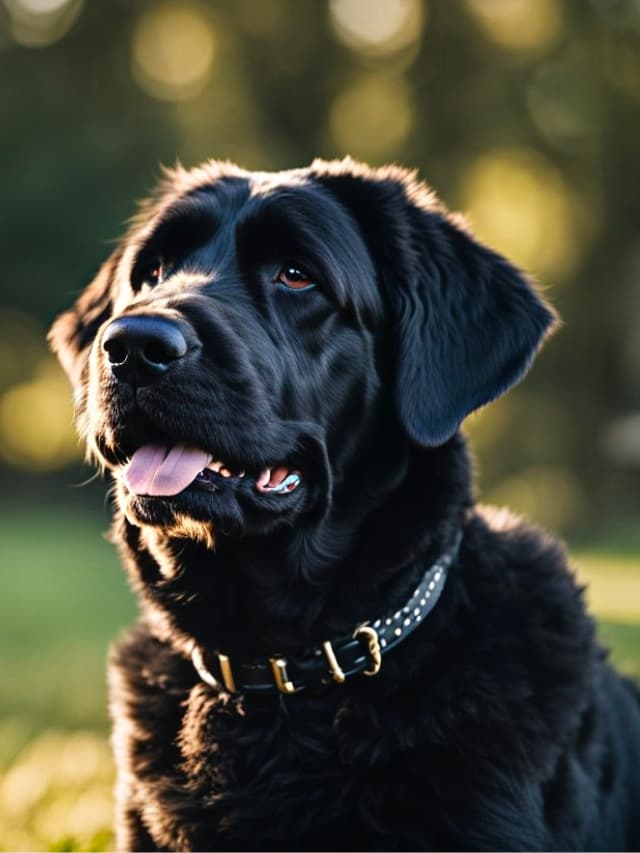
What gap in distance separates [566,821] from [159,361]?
1.60 metres

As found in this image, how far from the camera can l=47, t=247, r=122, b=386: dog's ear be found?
3764 mm

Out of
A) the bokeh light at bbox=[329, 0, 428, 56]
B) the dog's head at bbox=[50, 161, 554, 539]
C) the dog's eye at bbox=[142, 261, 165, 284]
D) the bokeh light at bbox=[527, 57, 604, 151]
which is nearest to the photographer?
the dog's head at bbox=[50, 161, 554, 539]

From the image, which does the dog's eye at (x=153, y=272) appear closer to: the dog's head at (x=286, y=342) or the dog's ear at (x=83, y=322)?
Result: the dog's head at (x=286, y=342)

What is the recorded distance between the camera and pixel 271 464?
3076 mm

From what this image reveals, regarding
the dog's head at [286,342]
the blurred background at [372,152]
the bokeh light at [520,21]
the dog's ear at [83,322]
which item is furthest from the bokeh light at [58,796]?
the bokeh light at [520,21]

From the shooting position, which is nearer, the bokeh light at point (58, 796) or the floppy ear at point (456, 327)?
the floppy ear at point (456, 327)

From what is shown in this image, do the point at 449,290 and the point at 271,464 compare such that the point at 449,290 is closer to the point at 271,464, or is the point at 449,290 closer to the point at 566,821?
the point at 271,464

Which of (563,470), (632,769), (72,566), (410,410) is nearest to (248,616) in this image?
(410,410)

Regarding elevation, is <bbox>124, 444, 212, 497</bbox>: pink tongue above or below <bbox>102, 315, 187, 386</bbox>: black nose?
below

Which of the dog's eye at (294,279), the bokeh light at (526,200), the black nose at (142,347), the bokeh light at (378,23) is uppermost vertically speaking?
the bokeh light at (378,23)

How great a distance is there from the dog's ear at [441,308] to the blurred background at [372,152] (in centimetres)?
895

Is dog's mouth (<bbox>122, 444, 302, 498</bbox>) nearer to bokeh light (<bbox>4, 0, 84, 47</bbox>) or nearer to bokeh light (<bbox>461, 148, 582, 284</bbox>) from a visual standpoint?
bokeh light (<bbox>461, 148, 582, 284</bbox>)

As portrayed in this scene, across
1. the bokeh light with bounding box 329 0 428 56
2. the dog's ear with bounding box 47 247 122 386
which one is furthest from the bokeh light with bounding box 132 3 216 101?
the dog's ear with bounding box 47 247 122 386

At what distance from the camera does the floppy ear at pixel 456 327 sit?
3.27 meters
